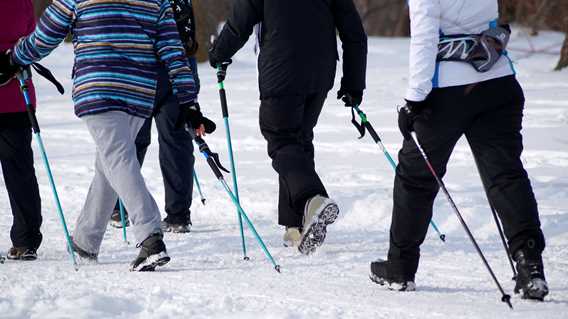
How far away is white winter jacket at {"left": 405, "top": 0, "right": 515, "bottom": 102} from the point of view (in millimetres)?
4008

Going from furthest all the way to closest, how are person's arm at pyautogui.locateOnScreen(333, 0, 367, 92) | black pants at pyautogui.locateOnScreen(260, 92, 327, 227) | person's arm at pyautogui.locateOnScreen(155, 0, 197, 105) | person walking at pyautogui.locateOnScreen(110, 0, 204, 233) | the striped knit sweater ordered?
person walking at pyautogui.locateOnScreen(110, 0, 204, 233)
person's arm at pyautogui.locateOnScreen(333, 0, 367, 92)
black pants at pyautogui.locateOnScreen(260, 92, 327, 227)
person's arm at pyautogui.locateOnScreen(155, 0, 197, 105)
the striped knit sweater

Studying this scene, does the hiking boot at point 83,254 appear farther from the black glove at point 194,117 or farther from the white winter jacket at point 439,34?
the white winter jacket at point 439,34

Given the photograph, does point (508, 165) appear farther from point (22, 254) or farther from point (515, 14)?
point (515, 14)

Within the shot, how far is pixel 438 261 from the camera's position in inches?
201

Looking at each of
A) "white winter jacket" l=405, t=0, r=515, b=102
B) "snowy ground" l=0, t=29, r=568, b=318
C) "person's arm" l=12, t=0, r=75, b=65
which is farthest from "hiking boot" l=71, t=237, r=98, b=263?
"white winter jacket" l=405, t=0, r=515, b=102

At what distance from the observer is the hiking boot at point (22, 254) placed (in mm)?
5402

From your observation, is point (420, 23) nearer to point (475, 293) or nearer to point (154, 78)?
point (475, 293)

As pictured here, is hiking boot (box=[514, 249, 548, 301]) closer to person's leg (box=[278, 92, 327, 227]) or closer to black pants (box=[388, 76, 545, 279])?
black pants (box=[388, 76, 545, 279])

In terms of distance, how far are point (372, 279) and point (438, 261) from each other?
76cm

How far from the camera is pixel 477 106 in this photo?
4.08m

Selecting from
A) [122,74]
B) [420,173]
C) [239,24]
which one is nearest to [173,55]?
[122,74]

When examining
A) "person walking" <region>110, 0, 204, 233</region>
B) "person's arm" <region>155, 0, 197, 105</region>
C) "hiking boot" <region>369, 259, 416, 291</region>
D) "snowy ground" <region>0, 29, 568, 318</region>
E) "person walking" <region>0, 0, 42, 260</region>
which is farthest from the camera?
"person walking" <region>110, 0, 204, 233</region>

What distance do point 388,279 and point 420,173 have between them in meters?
0.53

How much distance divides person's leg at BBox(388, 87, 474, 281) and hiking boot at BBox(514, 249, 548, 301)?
18.8 inches
